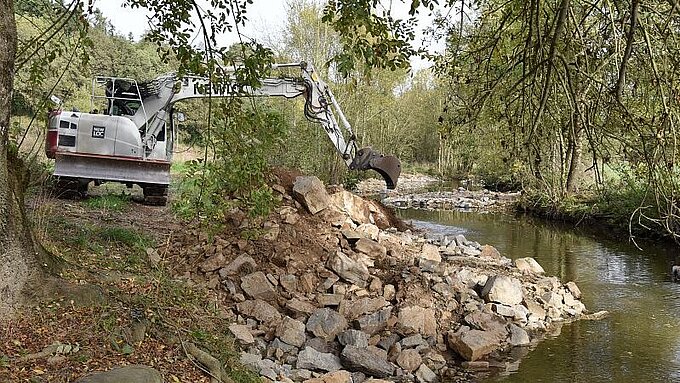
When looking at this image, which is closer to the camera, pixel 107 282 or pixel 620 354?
pixel 107 282

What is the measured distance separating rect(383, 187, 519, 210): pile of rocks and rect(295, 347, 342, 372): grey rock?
16.2m

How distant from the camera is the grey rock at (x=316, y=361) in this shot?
6430 mm

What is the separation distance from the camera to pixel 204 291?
7285 mm

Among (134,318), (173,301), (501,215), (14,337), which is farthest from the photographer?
(501,215)

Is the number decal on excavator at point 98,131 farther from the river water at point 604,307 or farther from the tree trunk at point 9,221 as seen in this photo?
the river water at point 604,307

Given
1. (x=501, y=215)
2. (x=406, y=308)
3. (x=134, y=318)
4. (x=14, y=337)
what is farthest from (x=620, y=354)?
(x=501, y=215)

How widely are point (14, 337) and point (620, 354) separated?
6.36 meters

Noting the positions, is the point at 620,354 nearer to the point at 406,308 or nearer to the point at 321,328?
the point at 406,308

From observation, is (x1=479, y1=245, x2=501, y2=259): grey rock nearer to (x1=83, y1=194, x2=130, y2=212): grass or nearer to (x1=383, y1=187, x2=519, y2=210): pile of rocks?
(x1=83, y1=194, x2=130, y2=212): grass

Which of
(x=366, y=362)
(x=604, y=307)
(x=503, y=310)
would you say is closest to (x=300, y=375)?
(x=366, y=362)

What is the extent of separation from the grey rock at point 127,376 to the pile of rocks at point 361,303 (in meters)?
2.06

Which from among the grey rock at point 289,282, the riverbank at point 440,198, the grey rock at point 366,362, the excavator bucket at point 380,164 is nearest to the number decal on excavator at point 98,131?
the excavator bucket at point 380,164

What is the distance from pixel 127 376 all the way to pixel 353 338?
366 cm

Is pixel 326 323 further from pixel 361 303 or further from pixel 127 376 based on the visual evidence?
pixel 127 376
